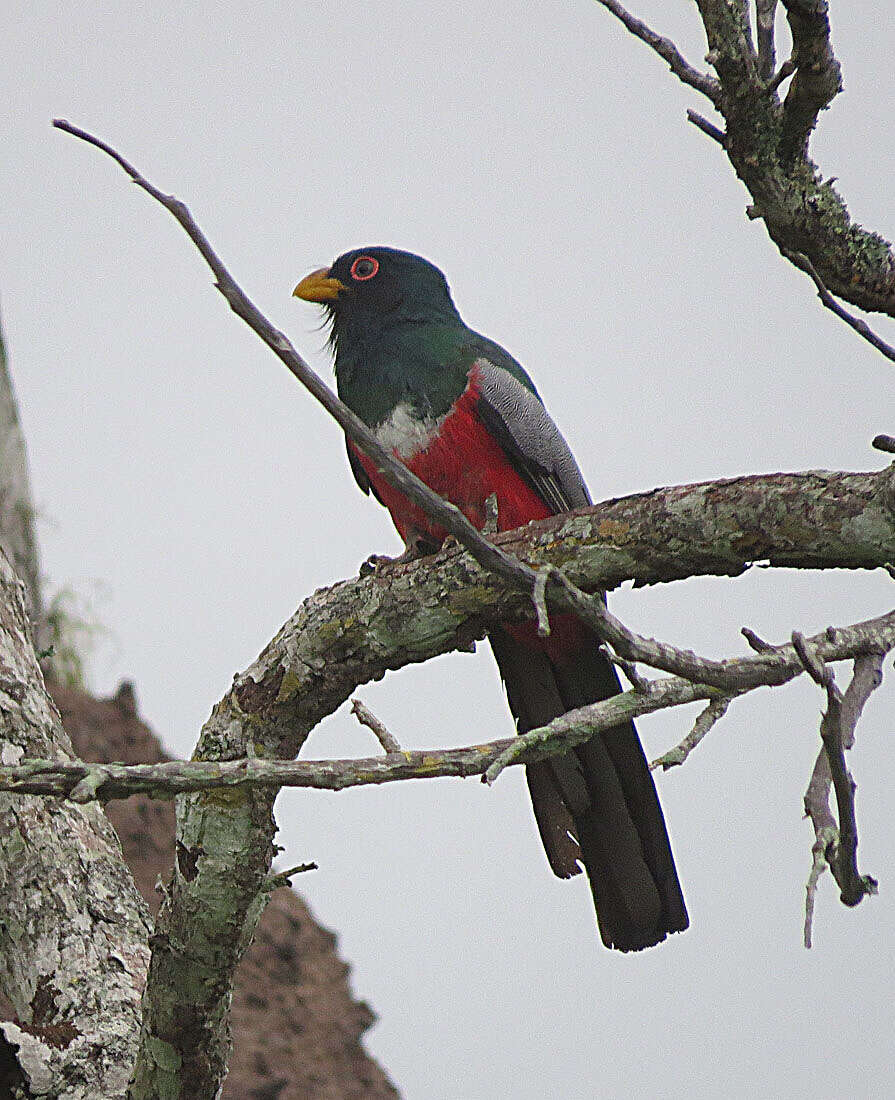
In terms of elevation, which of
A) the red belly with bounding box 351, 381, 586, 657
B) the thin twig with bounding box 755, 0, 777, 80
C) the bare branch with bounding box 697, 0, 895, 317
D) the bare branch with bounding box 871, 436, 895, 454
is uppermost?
the red belly with bounding box 351, 381, 586, 657

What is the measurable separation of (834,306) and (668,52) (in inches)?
21.1

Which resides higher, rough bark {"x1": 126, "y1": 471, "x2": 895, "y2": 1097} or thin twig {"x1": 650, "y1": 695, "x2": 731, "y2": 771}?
rough bark {"x1": 126, "y1": 471, "x2": 895, "y2": 1097}

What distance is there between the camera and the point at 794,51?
87.9 inches

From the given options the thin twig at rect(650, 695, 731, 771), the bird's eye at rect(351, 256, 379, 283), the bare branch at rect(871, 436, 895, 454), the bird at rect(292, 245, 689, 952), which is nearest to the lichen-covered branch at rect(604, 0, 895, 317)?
the bare branch at rect(871, 436, 895, 454)

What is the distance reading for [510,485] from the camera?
13.6 feet

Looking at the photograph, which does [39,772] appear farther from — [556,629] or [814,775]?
[556,629]

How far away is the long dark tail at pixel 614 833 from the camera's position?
341cm

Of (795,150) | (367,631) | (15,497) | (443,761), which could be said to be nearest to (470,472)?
(367,631)

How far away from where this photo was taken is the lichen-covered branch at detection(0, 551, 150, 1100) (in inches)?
109

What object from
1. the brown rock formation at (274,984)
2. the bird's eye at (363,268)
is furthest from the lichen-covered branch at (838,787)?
the brown rock formation at (274,984)

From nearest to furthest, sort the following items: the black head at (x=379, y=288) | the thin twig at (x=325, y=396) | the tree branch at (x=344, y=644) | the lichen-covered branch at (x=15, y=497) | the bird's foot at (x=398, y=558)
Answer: the thin twig at (x=325, y=396) < the tree branch at (x=344, y=644) < the bird's foot at (x=398, y=558) < the black head at (x=379, y=288) < the lichen-covered branch at (x=15, y=497)

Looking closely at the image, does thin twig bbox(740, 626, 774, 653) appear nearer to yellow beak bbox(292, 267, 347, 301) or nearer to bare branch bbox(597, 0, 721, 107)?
bare branch bbox(597, 0, 721, 107)

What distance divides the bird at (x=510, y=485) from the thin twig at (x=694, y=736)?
86cm

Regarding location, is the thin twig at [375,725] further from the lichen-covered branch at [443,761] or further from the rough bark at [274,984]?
the rough bark at [274,984]
